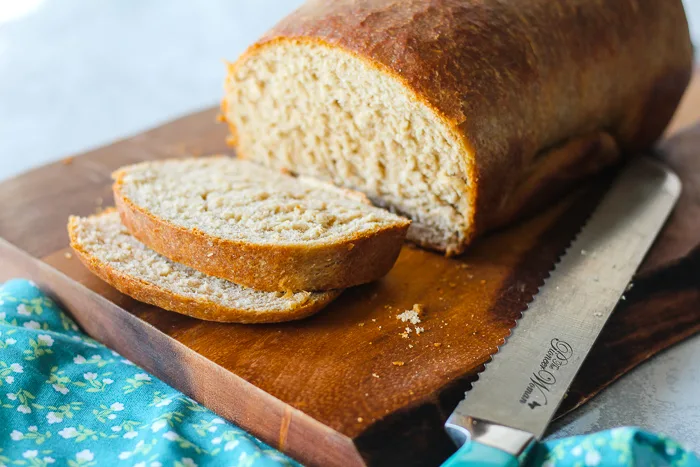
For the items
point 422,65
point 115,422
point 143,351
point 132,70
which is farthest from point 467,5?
point 132,70

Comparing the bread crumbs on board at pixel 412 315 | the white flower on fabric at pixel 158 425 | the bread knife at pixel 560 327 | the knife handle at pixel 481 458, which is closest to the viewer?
the knife handle at pixel 481 458

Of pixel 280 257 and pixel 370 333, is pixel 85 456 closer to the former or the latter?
pixel 280 257

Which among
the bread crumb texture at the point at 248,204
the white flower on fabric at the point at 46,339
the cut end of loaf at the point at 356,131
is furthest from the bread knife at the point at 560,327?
the white flower on fabric at the point at 46,339

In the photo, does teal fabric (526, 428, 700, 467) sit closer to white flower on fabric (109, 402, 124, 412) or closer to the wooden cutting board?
the wooden cutting board

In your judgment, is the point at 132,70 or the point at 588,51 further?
the point at 132,70

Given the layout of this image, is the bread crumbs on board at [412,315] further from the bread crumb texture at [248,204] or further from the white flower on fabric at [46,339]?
the white flower on fabric at [46,339]

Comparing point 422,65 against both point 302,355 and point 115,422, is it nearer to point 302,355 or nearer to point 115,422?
point 302,355
